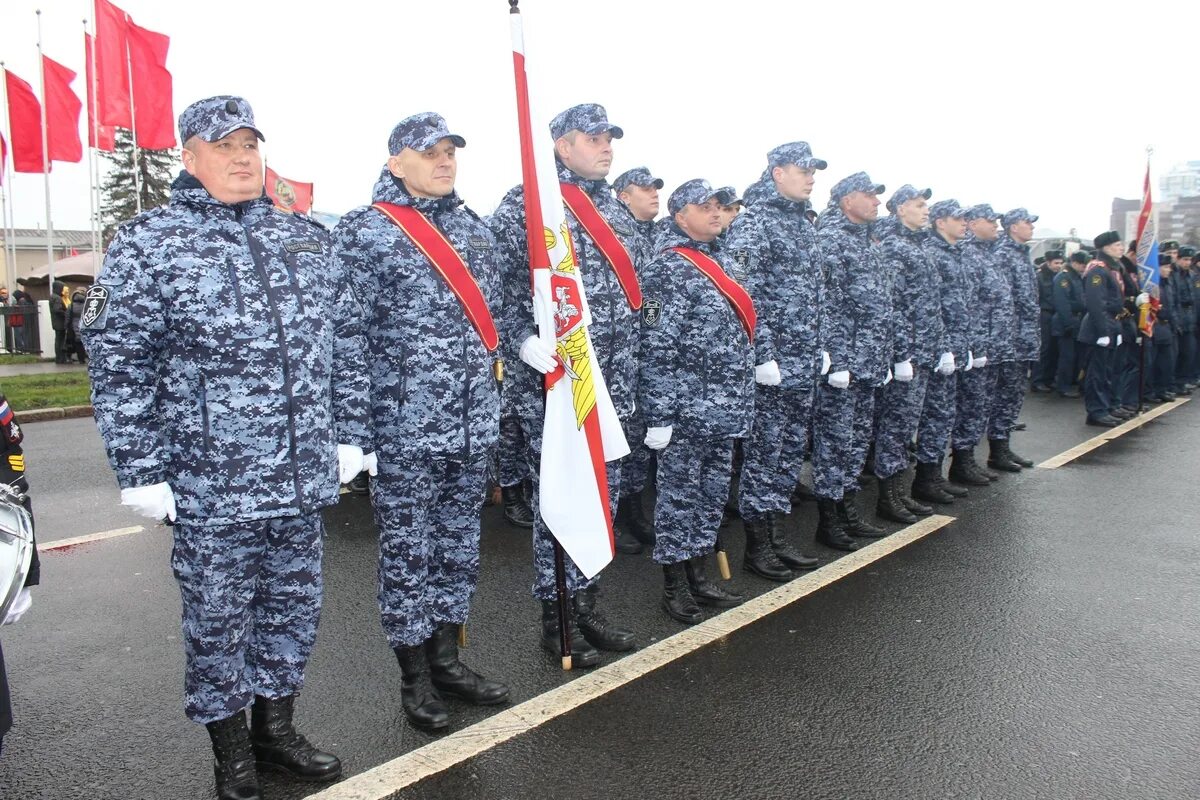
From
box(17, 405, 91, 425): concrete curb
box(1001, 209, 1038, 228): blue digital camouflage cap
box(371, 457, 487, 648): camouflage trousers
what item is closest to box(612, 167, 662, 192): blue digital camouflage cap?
box(371, 457, 487, 648): camouflage trousers

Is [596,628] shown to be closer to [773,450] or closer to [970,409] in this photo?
[773,450]

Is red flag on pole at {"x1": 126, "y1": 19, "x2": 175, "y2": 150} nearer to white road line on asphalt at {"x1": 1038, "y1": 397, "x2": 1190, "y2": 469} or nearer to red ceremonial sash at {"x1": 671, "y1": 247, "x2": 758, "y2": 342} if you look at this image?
red ceremonial sash at {"x1": 671, "y1": 247, "x2": 758, "y2": 342}

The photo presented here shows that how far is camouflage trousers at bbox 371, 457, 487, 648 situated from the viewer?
3338mm

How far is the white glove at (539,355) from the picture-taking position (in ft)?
12.2

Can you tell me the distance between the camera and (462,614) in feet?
11.7

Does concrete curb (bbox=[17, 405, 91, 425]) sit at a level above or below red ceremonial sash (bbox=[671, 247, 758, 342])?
below

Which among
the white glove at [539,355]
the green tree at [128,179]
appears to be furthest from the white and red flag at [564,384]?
the green tree at [128,179]

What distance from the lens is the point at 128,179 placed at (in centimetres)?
5409

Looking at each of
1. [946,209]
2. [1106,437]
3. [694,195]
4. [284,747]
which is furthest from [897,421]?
[284,747]

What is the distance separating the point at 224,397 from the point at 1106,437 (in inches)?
360

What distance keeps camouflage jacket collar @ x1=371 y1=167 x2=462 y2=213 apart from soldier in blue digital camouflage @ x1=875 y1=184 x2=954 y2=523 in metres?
3.62

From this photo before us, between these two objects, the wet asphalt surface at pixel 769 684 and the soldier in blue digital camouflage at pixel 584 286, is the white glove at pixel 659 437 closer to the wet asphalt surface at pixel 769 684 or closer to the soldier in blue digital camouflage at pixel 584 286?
the soldier in blue digital camouflage at pixel 584 286

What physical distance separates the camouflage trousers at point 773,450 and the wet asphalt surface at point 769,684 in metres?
0.45

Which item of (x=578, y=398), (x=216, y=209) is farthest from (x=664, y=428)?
(x=216, y=209)
